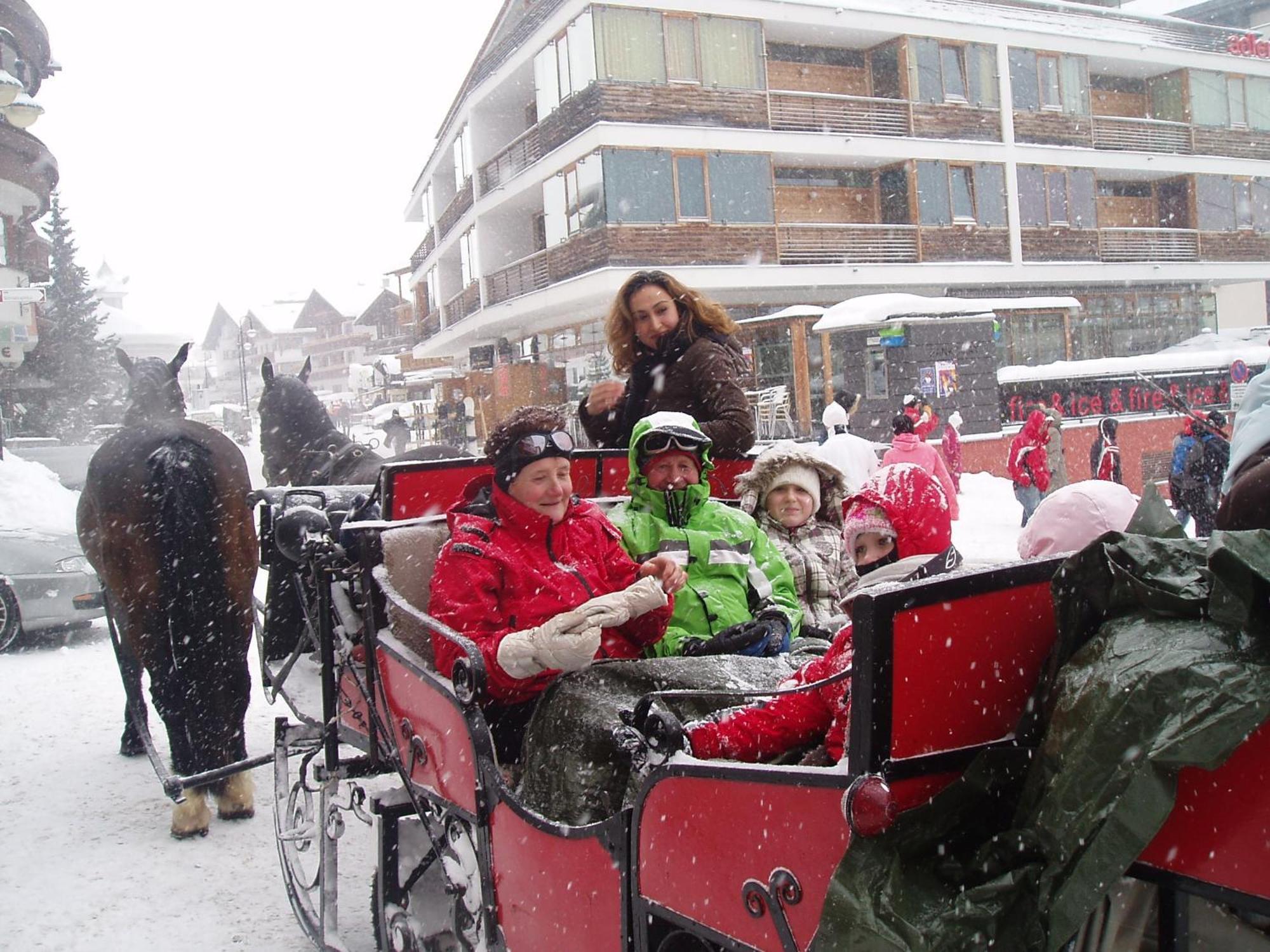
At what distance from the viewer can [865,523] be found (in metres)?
2.46

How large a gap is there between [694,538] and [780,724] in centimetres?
133

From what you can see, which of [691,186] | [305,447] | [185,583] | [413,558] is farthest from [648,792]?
[691,186]

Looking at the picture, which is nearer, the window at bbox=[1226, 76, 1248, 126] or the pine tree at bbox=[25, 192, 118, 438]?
the window at bbox=[1226, 76, 1248, 126]

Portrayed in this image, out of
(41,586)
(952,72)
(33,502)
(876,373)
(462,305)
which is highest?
(952,72)

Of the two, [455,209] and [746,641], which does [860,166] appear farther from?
[746,641]

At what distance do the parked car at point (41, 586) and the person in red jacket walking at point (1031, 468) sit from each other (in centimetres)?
961

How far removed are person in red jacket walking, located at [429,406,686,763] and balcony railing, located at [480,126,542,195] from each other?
22.1m

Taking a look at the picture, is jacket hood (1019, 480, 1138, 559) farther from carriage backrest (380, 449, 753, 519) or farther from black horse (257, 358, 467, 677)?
black horse (257, 358, 467, 677)

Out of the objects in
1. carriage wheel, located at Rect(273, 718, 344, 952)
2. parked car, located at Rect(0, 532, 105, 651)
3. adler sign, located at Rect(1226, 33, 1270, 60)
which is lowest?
carriage wheel, located at Rect(273, 718, 344, 952)

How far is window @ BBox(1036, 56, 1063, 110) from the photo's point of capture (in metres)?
27.3

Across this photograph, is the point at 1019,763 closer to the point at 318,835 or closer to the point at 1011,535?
the point at 318,835

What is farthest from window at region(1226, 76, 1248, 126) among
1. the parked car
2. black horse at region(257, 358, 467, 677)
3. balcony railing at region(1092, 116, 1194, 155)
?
the parked car

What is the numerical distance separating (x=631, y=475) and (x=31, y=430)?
32.2 meters

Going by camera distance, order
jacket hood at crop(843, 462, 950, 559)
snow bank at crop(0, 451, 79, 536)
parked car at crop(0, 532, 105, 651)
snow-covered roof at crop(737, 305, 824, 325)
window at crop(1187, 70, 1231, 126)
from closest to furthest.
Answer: jacket hood at crop(843, 462, 950, 559) → parked car at crop(0, 532, 105, 651) → snow bank at crop(0, 451, 79, 536) → snow-covered roof at crop(737, 305, 824, 325) → window at crop(1187, 70, 1231, 126)
